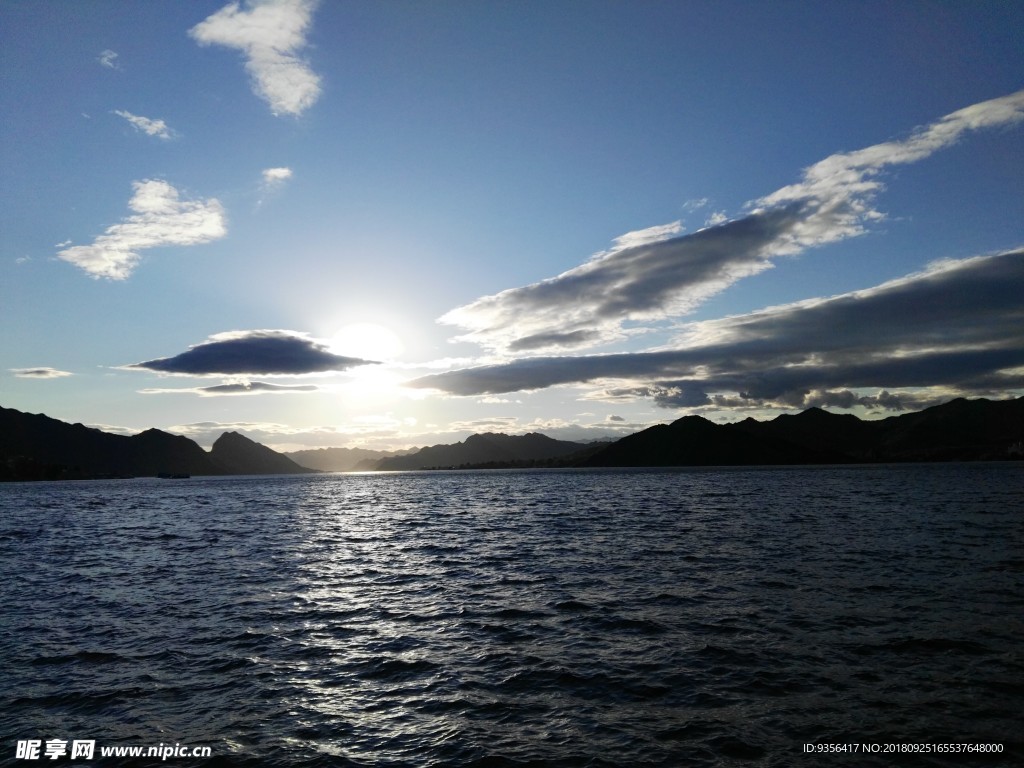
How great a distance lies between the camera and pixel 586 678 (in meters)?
17.3

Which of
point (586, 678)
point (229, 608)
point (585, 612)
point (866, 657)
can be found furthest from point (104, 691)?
point (866, 657)

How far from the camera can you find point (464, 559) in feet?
134

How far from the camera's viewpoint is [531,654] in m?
19.7

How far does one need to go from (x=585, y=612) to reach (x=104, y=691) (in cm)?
1756

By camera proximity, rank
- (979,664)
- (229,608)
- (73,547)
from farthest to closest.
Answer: (73,547)
(229,608)
(979,664)

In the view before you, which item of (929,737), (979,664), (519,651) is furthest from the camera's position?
(519,651)

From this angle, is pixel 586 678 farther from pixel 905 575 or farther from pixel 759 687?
pixel 905 575

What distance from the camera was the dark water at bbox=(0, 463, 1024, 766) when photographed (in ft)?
44.9

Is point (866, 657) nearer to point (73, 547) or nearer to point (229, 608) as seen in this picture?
point (229, 608)

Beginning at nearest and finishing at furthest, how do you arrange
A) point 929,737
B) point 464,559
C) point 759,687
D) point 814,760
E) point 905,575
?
point 814,760
point 929,737
point 759,687
point 905,575
point 464,559

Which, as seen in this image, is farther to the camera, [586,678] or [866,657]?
[866,657]

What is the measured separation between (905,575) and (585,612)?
19408 millimetres

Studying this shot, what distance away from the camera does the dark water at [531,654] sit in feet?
44.9

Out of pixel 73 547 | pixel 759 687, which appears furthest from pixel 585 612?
pixel 73 547
